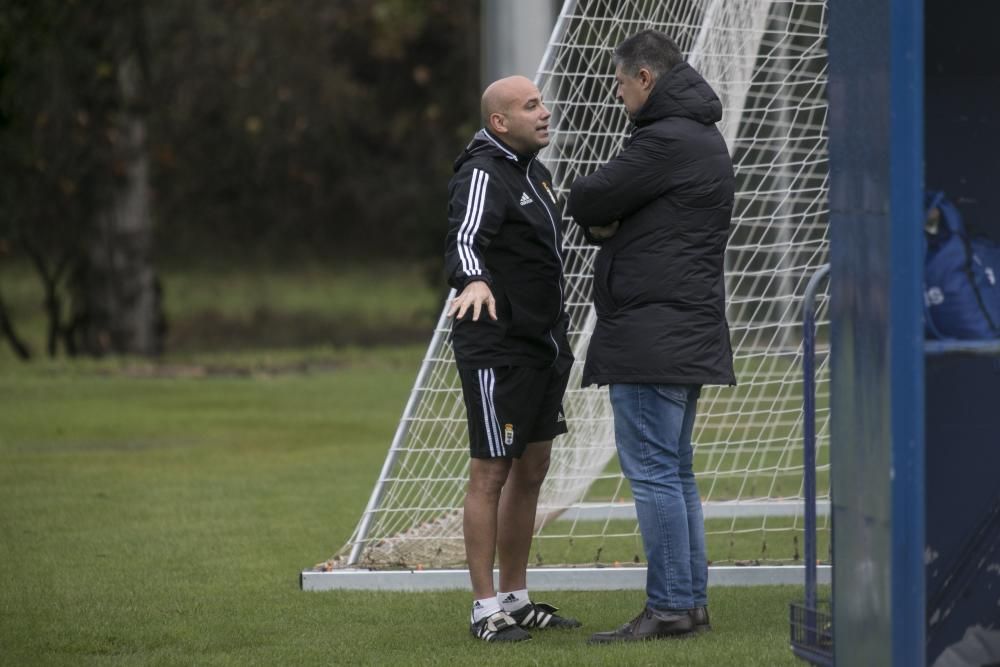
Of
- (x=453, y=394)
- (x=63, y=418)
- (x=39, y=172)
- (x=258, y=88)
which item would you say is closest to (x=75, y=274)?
(x=39, y=172)

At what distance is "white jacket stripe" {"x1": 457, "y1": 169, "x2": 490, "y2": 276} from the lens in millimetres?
5160

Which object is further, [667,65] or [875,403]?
[667,65]

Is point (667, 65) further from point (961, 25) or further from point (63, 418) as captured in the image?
point (63, 418)

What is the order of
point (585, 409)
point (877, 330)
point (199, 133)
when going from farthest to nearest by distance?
1. point (199, 133)
2. point (585, 409)
3. point (877, 330)

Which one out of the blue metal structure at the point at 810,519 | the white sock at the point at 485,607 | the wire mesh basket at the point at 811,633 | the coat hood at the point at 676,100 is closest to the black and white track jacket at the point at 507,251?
the coat hood at the point at 676,100

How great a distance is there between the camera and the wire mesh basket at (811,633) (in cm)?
446

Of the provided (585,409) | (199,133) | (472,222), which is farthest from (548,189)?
(199,133)

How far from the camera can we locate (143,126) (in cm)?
1925

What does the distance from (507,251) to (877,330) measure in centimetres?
190

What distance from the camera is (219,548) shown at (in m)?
7.38

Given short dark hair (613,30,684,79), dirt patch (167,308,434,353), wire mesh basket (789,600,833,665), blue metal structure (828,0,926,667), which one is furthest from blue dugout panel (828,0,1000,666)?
dirt patch (167,308,434,353)

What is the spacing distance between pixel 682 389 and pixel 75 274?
1570cm

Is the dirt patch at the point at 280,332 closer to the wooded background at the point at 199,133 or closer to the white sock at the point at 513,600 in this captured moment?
the wooded background at the point at 199,133

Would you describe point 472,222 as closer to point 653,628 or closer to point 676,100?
point 676,100
